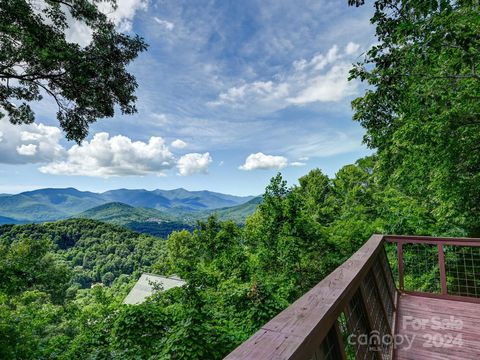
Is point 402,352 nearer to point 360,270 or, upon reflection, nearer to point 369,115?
point 360,270

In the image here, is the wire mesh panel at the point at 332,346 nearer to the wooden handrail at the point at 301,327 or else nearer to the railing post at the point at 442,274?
the wooden handrail at the point at 301,327

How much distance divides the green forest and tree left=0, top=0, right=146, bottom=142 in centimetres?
403

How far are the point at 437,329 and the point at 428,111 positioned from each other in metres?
5.40

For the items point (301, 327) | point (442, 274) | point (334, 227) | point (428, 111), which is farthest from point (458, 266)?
point (301, 327)

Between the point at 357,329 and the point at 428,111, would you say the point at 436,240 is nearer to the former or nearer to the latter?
the point at 357,329

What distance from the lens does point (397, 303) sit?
3445 millimetres

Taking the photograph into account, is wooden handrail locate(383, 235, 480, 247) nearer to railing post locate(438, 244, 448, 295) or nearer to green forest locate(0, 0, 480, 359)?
railing post locate(438, 244, 448, 295)

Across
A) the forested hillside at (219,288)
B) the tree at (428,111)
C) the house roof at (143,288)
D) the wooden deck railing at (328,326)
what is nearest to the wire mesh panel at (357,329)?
the wooden deck railing at (328,326)

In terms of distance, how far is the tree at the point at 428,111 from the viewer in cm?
380

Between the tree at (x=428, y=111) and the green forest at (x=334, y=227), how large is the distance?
3 centimetres

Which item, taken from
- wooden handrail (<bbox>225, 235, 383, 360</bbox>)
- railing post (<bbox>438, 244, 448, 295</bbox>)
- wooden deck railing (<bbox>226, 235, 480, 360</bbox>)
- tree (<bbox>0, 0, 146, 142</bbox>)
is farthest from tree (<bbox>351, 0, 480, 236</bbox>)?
tree (<bbox>0, 0, 146, 142</bbox>)

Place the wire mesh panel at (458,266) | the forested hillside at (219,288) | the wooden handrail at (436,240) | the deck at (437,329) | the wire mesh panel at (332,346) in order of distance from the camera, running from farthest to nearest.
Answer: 1. the wire mesh panel at (458,266)
2. the forested hillside at (219,288)
3. the wooden handrail at (436,240)
4. the deck at (437,329)
5. the wire mesh panel at (332,346)

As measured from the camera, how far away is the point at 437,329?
279 cm

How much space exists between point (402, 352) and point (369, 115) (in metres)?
5.95
